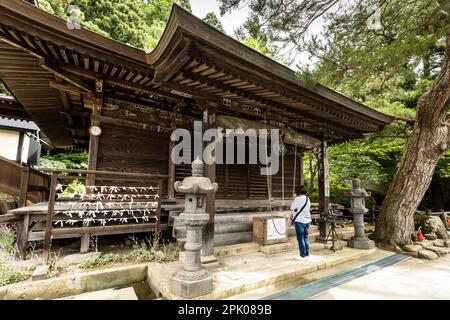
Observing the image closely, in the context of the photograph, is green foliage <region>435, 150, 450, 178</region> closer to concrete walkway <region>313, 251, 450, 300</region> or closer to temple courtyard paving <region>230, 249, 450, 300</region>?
temple courtyard paving <region>230, 249, 450, 300</region>

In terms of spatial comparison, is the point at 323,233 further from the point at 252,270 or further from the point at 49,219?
the point at 49,219

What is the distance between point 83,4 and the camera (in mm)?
22062

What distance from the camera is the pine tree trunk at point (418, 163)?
260 inches

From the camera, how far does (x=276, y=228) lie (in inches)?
244

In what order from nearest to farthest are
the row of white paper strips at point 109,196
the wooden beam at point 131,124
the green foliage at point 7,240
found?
the green foliage at point 7,240, the row of white paper strips at point 109,196, the wooden beam at point 131,124

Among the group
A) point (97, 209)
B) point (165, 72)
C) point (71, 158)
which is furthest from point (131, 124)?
point (71, 158)

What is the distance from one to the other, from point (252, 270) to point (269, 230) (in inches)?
67.5

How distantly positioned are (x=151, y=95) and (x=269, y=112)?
3248mm

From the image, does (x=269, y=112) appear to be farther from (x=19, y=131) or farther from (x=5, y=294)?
(x=19, y=131)

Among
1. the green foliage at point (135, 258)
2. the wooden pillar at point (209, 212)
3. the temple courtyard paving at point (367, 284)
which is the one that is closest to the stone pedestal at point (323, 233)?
the temple courtyard paving at point (367, 284)

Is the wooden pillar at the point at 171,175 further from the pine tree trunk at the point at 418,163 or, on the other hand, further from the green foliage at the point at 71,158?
the green foliage at the point at 71,158

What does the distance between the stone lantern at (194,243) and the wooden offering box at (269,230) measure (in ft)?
8.80
